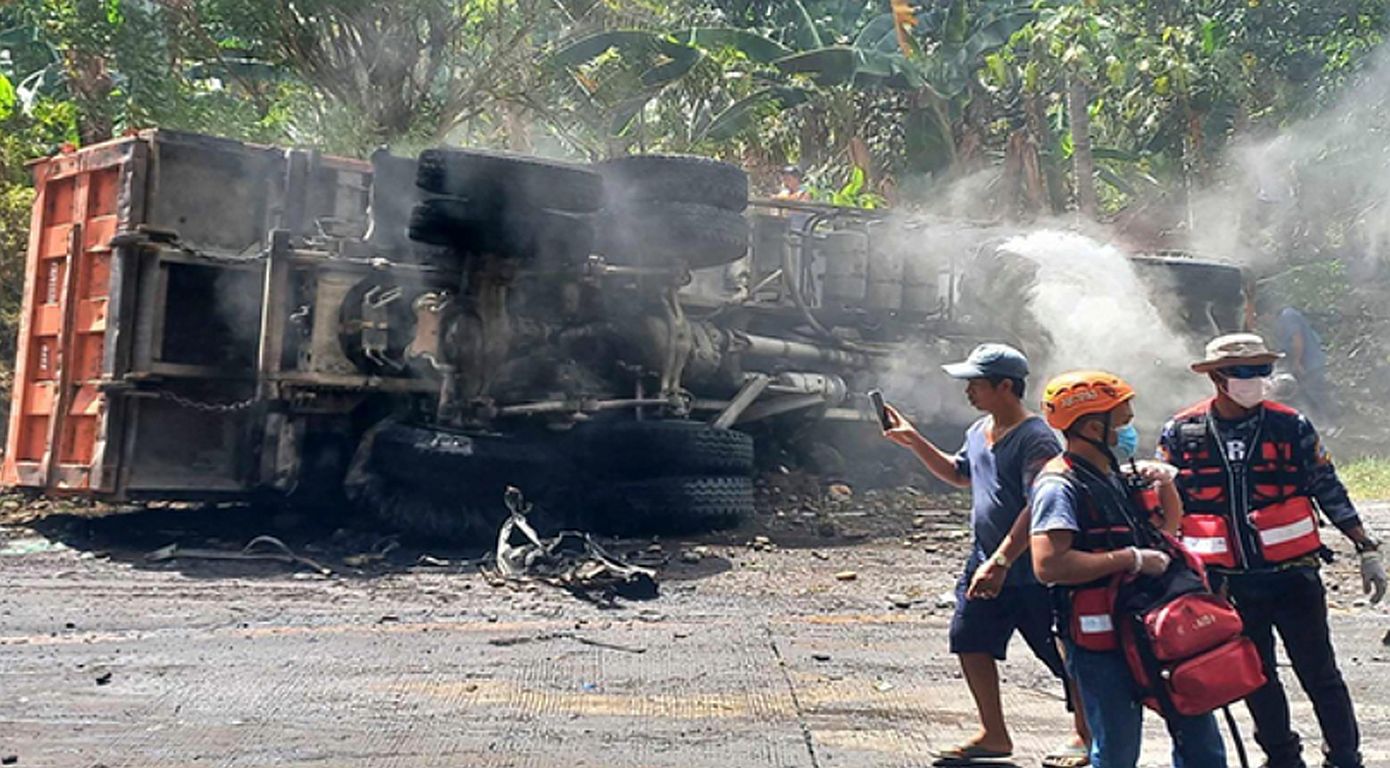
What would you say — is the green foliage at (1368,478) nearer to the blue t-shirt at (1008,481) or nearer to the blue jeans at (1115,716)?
the blue t-shirt at (1008,481)

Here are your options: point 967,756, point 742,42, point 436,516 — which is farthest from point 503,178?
point 742,42

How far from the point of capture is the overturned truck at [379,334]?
336 inches

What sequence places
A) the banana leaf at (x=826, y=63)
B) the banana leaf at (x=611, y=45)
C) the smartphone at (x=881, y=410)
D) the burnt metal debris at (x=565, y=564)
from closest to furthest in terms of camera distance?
the smartphone at (x=881, y=410) → the burnt metal debris at (x=565, y=564) → the banana leaf at (x=611, y=45) → the banana leaf at (x=826, y=63)

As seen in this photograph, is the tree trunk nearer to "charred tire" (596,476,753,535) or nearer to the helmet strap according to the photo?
"charred tire" (596,476,753,535)

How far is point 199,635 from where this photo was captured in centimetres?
616

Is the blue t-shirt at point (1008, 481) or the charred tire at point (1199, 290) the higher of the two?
the charred tire at point (1199, 290)

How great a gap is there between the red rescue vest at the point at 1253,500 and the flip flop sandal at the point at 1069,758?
2.21 feet

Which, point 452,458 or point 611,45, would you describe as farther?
point 611,45

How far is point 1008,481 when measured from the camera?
449cm

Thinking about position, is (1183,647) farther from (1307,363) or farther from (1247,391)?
(1307,363)

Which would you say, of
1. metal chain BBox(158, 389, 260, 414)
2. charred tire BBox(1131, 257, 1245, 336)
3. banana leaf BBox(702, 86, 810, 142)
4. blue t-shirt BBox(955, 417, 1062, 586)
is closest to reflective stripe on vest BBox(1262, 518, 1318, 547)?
blue t-shirt BBox(955, 417, 1062, 586)

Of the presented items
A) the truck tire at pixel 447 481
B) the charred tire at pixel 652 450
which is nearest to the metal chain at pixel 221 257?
the truck tire at pixel 447 481

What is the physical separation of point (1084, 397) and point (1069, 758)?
1321 millimetres

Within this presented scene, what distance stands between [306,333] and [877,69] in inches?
486
